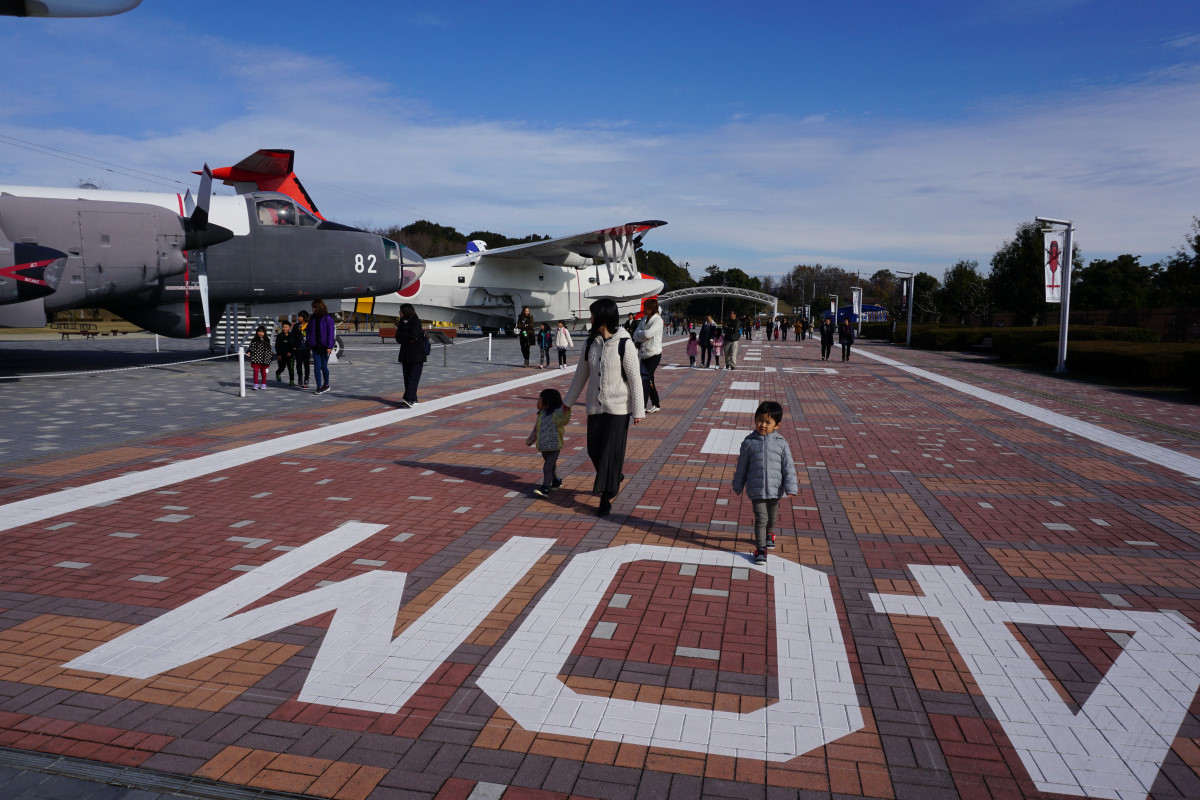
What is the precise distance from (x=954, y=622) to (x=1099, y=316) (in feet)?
148

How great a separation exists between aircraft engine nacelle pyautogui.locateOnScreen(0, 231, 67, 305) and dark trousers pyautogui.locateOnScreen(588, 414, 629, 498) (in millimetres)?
14902

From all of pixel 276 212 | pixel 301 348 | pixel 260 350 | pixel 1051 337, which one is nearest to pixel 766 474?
pixel 260 350

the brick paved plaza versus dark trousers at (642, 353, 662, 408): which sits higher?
dark trousers at (642, 353, 662, 408)

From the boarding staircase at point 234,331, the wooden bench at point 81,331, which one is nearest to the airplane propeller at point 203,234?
the boarding staircase at point 234,331

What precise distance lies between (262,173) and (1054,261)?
27.1m

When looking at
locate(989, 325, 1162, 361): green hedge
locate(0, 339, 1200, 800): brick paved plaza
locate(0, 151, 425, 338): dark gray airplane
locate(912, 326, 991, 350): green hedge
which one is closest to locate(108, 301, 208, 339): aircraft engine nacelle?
locate(0, 151, 425, 338): dark gray airplane

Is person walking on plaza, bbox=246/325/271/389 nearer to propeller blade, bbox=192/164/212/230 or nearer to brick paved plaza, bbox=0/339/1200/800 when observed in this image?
propeller blade, bbox=192/164/212/230

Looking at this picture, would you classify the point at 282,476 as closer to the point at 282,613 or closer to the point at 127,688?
the point at 282,613

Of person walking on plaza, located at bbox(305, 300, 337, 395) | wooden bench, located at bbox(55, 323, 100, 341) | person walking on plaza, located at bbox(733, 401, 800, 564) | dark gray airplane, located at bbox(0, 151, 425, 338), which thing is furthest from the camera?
wooden bench, located at bbox(55, 323, 100, 341)

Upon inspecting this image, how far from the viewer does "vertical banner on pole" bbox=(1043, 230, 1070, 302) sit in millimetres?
24938

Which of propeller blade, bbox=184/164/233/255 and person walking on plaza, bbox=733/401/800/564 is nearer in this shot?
person walking on plaza, bbox=733/401/800/564

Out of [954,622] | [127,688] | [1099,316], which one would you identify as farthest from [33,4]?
[1099,316]

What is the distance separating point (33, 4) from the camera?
2.79 meters

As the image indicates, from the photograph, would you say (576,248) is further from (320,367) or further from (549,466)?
(549,466)
